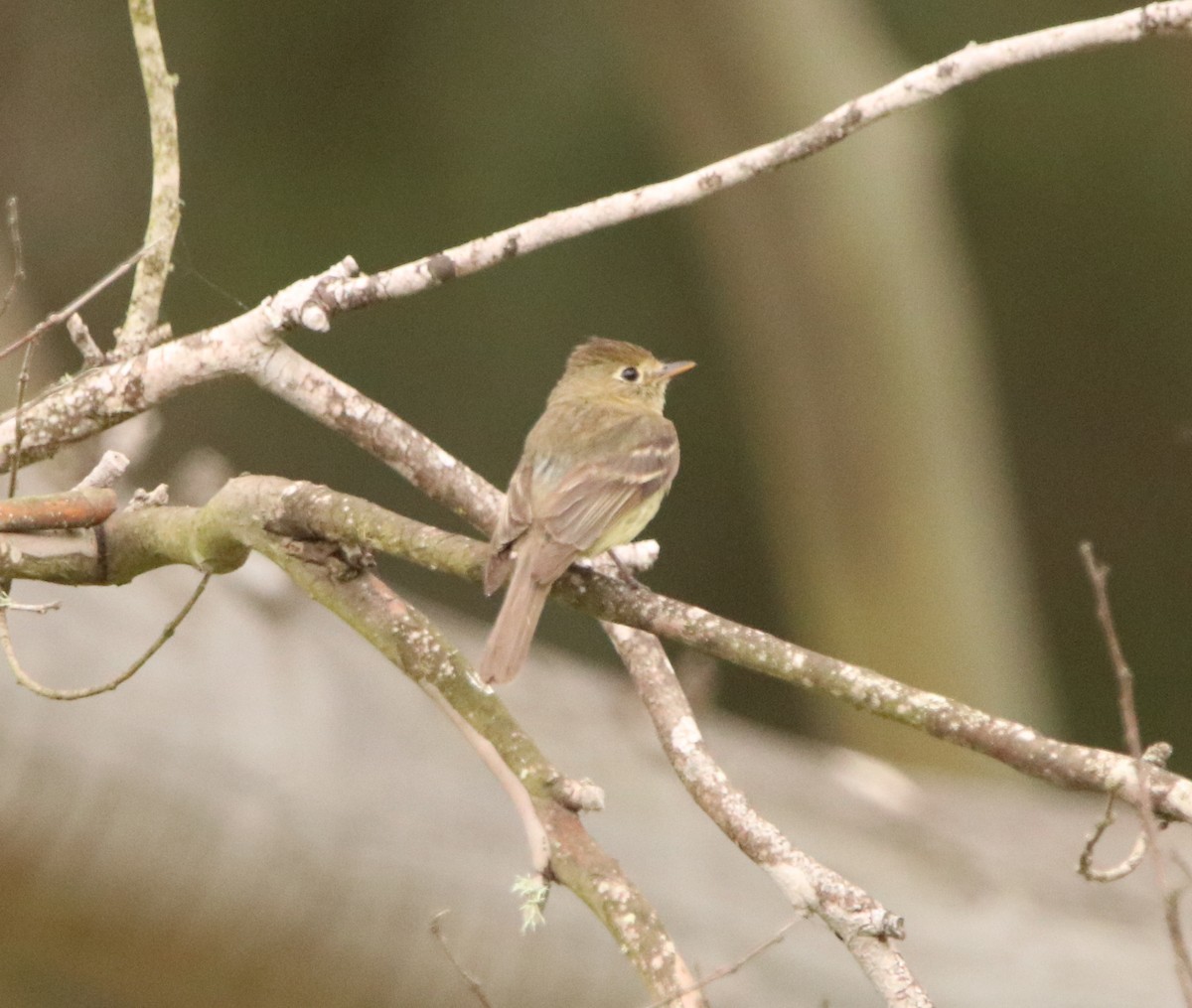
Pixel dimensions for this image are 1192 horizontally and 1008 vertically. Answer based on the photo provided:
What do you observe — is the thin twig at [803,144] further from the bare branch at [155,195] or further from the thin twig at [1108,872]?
the thin twig at [1108,872]

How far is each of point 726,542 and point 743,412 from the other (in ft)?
3.47

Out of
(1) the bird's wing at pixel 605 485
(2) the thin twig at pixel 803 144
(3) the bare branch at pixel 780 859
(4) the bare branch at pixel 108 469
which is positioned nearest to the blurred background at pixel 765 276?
(1) the bird's wing at pixel 605 485

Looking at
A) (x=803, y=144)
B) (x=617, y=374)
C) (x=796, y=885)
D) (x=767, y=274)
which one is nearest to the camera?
(x=796, y=885)

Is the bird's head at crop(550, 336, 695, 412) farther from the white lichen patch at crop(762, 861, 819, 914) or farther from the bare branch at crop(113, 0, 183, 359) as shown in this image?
the white lichen patch at crop(762, 861, 819, 914)

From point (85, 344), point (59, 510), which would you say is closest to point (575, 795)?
point (59, 510)

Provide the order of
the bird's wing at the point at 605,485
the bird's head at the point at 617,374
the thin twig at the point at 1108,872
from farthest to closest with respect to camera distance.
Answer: the bird's head at the point at 617,374 → the bird's wing at the point at 605,485 → the thin twig at the point at 1108,872

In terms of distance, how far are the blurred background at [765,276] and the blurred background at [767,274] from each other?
21 mm

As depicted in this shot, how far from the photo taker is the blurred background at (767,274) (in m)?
8.62

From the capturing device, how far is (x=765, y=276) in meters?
8.62

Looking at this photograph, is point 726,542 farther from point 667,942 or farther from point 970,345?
point 667,942

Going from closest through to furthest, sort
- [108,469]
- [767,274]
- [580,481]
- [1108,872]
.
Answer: [1108,872], [108,469], [580,481], [767,274]

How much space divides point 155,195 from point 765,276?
586 cm

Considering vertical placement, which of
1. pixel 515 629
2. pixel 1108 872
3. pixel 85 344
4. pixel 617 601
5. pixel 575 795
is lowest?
pixel 1108 872

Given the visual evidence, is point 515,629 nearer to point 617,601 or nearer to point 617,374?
point 617,601
